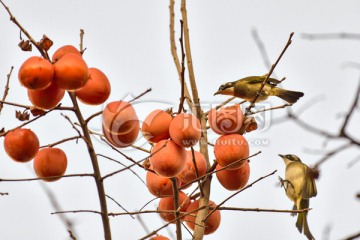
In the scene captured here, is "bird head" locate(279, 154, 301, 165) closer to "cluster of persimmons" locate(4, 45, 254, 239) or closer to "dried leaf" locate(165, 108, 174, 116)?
"cluster of persimmons" locate(4, 45, 254, 239)

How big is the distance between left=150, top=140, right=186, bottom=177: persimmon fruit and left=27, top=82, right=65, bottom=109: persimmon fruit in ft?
1.48

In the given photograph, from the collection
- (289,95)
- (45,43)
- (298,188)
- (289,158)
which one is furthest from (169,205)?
(289,158)

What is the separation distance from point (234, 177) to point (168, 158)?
1.43ft

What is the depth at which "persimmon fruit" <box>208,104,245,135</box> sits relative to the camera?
100 inches

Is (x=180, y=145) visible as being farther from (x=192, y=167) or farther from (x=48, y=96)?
(x=48, y=96)

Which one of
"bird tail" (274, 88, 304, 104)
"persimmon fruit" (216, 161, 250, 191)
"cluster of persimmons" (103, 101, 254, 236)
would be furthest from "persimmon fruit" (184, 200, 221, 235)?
"bird tail" (274, 88, 304, 104)

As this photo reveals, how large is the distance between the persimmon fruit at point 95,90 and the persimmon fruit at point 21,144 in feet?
0.86

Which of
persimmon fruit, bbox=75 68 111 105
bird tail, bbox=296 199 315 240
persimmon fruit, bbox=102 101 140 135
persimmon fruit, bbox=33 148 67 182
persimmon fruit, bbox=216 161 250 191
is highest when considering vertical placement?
persimmon fruit, bbox=75 68 111 105

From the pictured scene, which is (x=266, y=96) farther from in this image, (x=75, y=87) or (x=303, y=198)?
(x=75, y=87)

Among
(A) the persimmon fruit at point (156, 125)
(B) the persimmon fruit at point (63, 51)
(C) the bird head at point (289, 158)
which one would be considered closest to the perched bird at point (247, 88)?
(C) the bird head at point (289, 158)

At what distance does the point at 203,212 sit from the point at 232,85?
2.38 meters

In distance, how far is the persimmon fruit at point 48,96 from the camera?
2.09 meters

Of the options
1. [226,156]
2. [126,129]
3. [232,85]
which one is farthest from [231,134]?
[232,85]

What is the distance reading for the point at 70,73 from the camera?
78.6 inches
